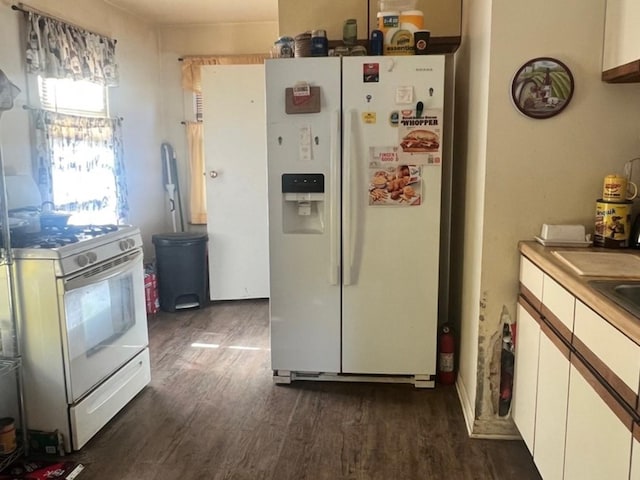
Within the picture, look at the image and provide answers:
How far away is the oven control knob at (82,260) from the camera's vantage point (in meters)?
2.37

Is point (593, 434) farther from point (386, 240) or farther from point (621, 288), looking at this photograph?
point (386, 240)

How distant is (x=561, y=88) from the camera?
220 cm

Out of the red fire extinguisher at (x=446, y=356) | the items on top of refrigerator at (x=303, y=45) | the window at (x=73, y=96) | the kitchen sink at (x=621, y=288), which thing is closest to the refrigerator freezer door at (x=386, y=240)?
the red fire extinguisher at (x=446, y=356)

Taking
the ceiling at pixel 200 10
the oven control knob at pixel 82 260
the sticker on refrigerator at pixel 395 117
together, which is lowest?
the oven control knob at pixel 82 260

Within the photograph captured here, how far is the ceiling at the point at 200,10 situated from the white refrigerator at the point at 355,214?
1684 millimetres

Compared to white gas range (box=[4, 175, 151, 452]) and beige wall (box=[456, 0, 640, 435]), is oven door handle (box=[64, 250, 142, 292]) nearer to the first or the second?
white gas range (box=[4, 175, 151, 452])

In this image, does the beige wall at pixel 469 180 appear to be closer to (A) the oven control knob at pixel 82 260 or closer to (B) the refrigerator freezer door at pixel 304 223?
(B) the refrigerator freezer door at pixel 304 223

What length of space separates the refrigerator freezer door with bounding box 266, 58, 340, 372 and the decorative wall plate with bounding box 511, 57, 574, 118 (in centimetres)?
92

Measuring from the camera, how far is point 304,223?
9.82ft

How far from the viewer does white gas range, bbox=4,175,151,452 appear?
2297 millimetres

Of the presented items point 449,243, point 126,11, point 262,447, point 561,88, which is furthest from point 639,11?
point 126,11

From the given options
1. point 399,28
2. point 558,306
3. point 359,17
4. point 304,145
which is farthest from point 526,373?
point 359,17

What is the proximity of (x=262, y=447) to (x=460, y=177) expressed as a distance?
68.2 inches

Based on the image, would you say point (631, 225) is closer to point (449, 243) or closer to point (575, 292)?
point (575, 292)
